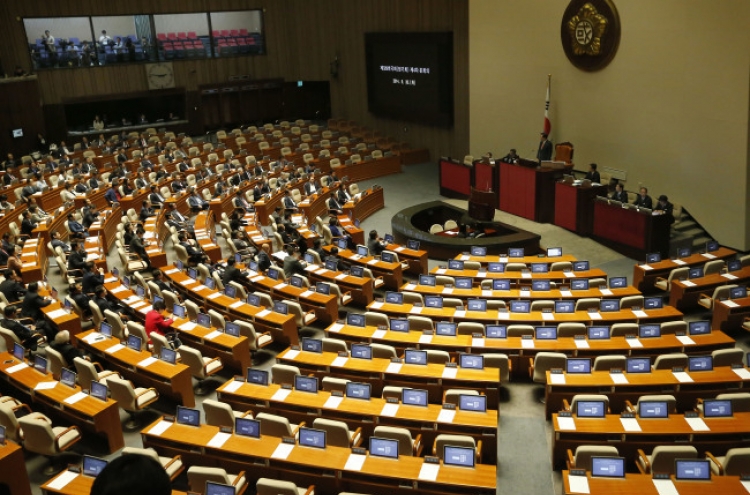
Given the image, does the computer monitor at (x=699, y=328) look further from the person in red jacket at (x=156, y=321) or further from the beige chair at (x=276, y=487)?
the person in red jacket at (x=156, y=321)

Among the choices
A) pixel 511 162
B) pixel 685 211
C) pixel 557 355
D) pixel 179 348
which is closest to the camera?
pixel 557 355

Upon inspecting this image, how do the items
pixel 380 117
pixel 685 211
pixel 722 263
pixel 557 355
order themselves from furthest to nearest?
pixel 380 117
pixel 685 211
pixel 722 263
pixel 557 355

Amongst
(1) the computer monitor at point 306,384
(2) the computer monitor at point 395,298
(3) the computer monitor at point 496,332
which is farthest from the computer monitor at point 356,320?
(1) the computer monitor at point 306,384

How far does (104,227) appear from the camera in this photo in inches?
645

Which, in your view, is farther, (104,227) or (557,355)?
(104,227)

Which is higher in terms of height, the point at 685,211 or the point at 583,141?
the point at 583,141

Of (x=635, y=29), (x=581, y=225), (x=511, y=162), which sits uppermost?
(x=635, y=29)

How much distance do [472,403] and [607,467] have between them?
68.6 inches

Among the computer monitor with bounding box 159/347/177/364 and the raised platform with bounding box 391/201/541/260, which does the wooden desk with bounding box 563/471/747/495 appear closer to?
the computer monitor with bounding box 159/347/177/364

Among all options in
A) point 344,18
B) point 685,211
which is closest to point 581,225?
point 685,211

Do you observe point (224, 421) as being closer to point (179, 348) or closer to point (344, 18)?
point (179, 348)

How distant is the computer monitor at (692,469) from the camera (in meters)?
6.19

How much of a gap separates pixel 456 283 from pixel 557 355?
377 cm

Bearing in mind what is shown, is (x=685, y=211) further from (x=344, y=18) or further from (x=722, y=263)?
(x=344, y=18)
